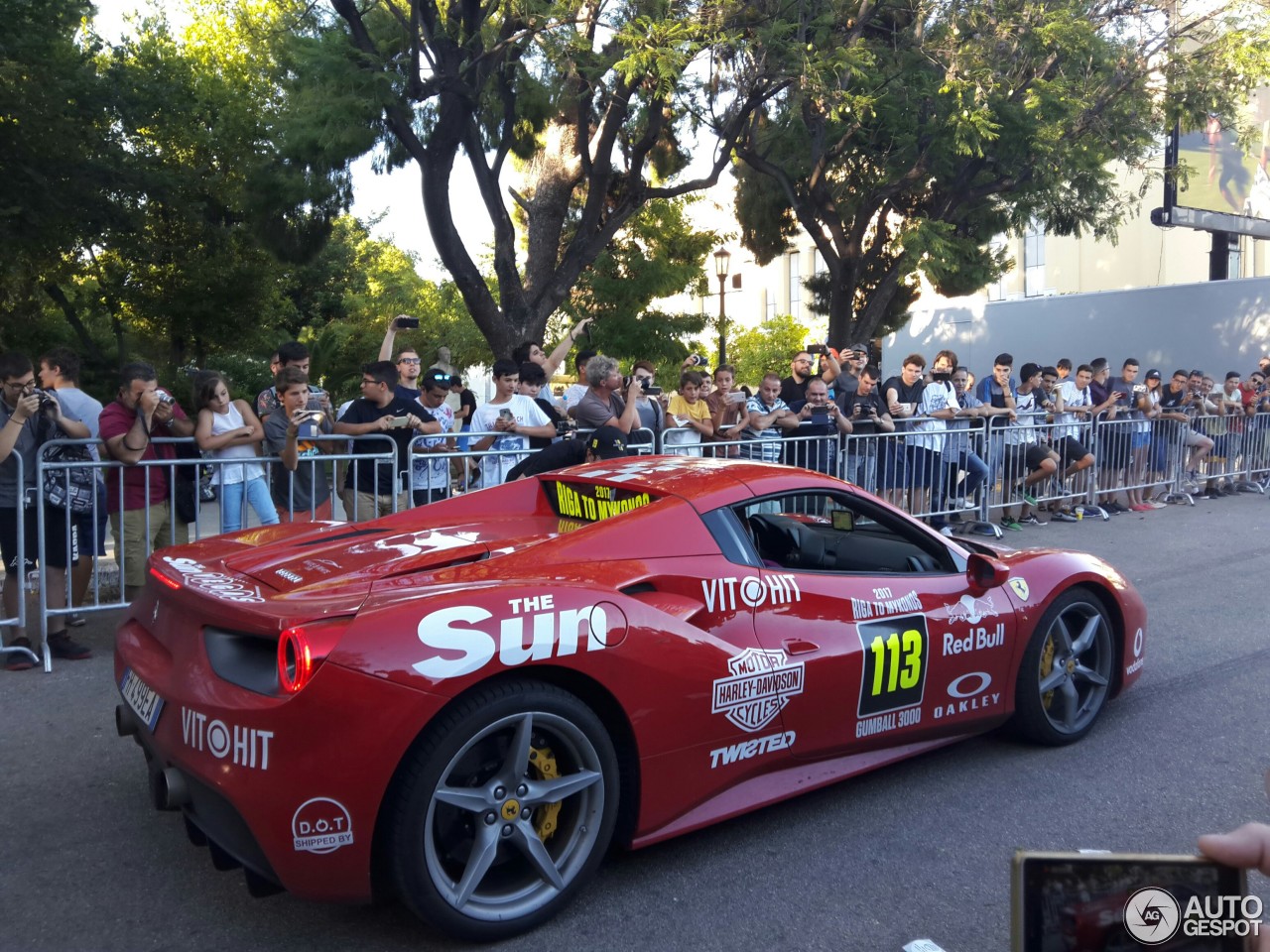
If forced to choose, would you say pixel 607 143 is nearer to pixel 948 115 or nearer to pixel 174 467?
pixel 948 115

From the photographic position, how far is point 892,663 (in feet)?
13.2

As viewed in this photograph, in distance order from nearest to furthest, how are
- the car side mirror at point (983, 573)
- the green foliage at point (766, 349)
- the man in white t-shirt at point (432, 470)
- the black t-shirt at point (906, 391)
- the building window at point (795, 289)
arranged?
the car side mirror at point (983, 573) < the man in white t-shirt at point (432, 470) < the black t-shirt at point (906, 391) < the green foliage at point (766, 349) < the building window at point (795, 289)

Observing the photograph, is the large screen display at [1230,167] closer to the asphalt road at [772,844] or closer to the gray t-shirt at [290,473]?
the asphalt road at [772,844]

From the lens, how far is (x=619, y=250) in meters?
20.0

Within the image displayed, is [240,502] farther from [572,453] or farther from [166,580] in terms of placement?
[166,580]

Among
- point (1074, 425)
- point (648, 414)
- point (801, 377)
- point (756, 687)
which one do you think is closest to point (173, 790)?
point (756, 687)

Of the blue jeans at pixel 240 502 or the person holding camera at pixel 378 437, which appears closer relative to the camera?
the blue jeans at pixel 240 502

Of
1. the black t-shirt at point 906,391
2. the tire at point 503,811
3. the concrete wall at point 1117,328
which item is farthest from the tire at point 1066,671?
the concrete wall at point 1117,328

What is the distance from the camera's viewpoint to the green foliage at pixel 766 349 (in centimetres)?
3328

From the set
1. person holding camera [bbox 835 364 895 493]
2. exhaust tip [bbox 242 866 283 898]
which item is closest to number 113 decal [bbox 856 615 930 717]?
exhaust tip [bbox 242 866 283 898]

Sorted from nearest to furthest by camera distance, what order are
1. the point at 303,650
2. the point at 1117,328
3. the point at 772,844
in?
the point at 303,650 < the point at 772,844 < the point at 1117,328

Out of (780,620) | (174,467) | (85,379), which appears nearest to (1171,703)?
(780,620)

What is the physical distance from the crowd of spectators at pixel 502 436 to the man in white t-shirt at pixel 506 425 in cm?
2

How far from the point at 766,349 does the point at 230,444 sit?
92.6ft
